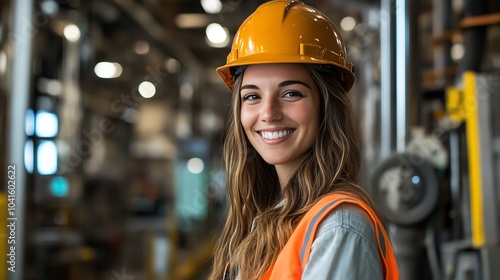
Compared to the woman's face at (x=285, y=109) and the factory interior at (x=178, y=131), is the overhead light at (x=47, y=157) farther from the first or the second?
the woman's face at (x=285, y=109)

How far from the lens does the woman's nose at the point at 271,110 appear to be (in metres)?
1.75

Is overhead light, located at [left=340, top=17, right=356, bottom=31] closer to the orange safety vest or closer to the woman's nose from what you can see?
the woman's nose

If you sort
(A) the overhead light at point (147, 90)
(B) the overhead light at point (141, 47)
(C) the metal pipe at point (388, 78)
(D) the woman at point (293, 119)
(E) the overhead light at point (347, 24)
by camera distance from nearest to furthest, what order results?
(D) the woman at point (293, 119) → (C) the metal pipe at point (388, 78) → (E) the overhead light at point (347, 24) → (B) the overhead light at point (141, 47) → (A) the overhead light at point (147, 90)

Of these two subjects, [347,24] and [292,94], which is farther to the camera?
[347,24]

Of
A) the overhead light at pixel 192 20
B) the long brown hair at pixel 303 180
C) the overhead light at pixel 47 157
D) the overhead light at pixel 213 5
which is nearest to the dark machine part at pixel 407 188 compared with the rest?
the long brown hair at pixel 303 180

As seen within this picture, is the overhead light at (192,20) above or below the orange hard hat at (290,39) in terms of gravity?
above

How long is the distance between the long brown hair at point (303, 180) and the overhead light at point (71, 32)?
856 cm

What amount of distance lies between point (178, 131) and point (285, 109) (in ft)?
61.1

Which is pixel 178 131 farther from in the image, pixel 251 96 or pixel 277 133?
pixel 277 133

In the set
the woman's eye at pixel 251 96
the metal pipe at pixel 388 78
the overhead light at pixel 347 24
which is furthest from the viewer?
the overhead light at pixel 347 24

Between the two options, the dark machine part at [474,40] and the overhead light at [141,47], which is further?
the overhead light at [141,47]

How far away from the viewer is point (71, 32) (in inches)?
393

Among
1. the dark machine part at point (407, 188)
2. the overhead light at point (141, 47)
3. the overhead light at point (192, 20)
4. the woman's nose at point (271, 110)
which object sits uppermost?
the overhead light at point (192, 20)

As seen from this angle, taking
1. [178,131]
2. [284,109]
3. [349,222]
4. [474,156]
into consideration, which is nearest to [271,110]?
[284,109]
